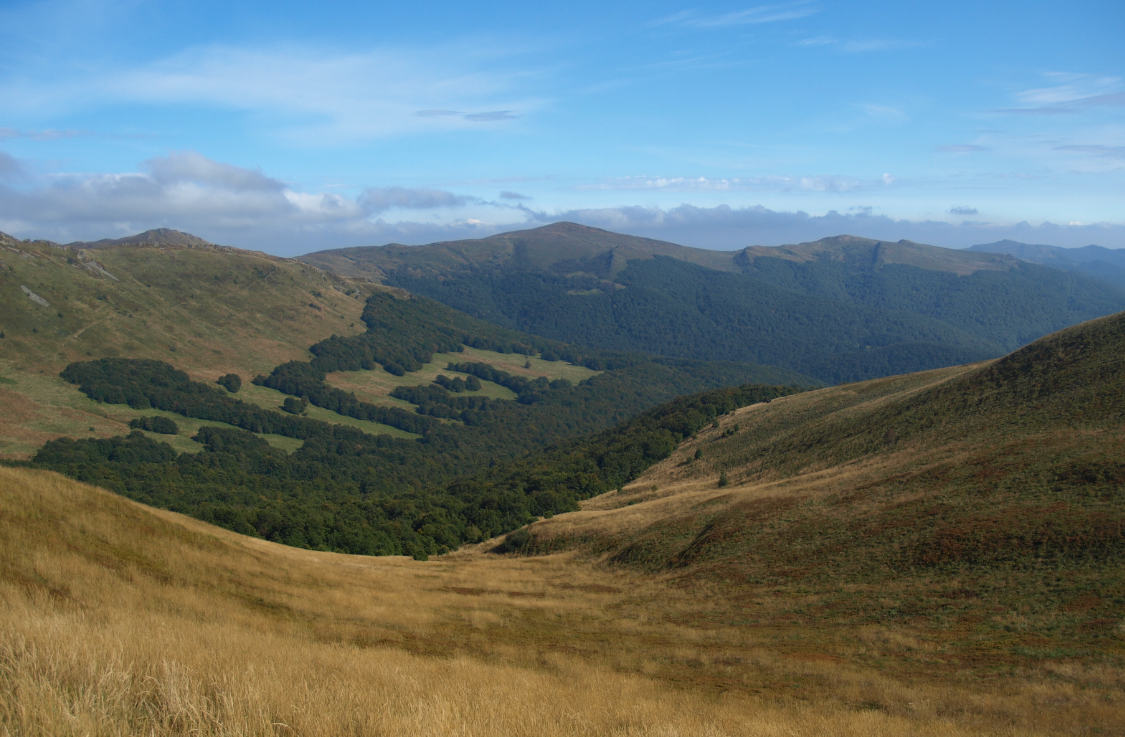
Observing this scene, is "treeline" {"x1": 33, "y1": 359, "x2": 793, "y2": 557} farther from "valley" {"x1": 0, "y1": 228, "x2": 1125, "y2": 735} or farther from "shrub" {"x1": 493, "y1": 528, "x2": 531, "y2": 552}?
"valley" {"x1": 0, "y1": 228, "x2": 1125, "y2": 735}

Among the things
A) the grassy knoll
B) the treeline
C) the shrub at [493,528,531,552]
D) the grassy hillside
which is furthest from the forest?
the grassy hillside

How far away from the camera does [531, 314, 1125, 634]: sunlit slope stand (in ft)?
70.5

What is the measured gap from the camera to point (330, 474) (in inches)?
6855

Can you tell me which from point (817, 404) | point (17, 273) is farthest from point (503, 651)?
point (17, 273)

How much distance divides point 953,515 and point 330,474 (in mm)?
170394

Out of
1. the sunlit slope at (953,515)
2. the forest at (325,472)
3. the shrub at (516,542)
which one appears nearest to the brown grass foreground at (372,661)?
the sunlit slope at (953,515)

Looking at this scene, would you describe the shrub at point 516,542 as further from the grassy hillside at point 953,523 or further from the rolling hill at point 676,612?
the rolling hill at point 676,612

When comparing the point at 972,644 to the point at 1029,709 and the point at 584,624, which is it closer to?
the point at 1029,709

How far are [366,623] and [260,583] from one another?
16.1 feet

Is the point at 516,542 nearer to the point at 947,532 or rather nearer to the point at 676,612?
the point at 676,612

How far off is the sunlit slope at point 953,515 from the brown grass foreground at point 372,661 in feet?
14.0

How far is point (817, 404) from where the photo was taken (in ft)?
277

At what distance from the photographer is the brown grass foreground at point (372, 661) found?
7.24m

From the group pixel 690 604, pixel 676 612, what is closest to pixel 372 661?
pixel 676 612
